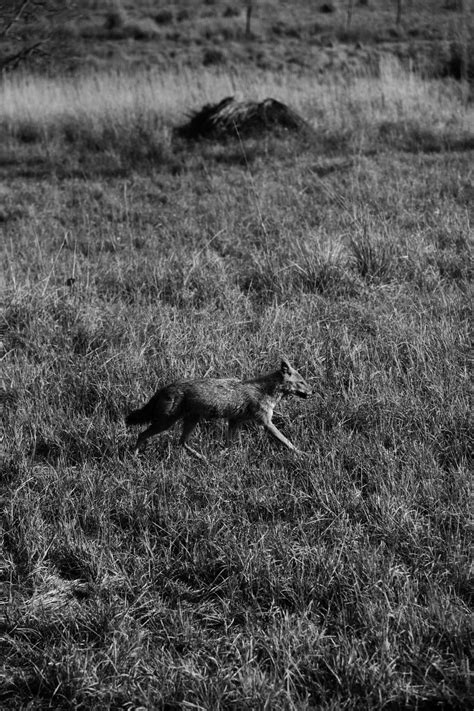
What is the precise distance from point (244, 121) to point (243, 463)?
911cm

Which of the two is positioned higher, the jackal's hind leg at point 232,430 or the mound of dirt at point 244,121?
the mound of dirt at point 244,121

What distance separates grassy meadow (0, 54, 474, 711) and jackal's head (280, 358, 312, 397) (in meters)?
0.14

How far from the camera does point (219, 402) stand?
12.5 feet

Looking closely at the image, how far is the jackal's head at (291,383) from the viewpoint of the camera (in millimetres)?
4070

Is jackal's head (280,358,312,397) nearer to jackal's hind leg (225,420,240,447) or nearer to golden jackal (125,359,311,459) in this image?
golden jackal (125,359,311,459)

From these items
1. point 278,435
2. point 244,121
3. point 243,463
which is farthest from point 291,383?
point 244,121

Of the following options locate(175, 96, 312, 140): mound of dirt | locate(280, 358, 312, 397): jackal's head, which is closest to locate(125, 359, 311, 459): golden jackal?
locate(280, 358, 312, 397): jackal's head

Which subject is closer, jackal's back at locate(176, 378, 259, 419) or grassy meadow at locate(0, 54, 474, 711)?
grassy meadow at locate(0, 54, 474, 711)

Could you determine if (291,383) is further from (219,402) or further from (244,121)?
(244,121)

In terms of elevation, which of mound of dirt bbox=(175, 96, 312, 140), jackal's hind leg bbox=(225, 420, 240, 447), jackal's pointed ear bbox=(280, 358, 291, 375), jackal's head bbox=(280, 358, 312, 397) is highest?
mound of dirt bbox=(175, 96, 312, 140)

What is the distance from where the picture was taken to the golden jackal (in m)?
3.71

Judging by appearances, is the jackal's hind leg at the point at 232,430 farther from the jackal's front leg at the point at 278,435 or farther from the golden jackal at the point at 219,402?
the jackal's front leg at the point at 278,435

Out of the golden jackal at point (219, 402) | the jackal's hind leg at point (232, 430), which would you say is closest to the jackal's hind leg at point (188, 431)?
the golden jackal at point (219, 402)

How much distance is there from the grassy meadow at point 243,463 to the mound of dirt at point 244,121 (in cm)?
328
